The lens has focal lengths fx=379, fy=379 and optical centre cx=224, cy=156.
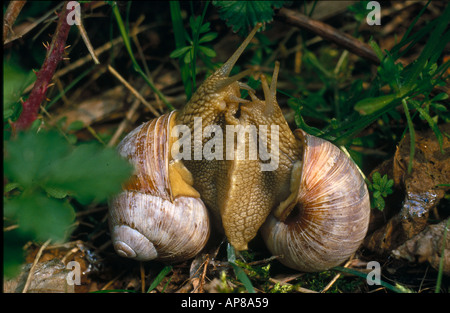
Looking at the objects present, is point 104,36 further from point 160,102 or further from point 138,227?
point 138,227

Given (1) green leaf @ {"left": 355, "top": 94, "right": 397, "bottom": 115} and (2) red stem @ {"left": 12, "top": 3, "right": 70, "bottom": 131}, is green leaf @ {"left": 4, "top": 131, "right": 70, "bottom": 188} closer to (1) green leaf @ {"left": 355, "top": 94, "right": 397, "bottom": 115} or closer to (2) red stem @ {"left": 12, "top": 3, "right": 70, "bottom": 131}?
(2) red stem @ {"left": 12, "top": 3, "right": 70, "bottom": 131}

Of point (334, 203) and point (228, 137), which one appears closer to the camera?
point (334, 203)

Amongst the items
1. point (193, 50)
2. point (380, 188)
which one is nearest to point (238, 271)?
point (380, 188)

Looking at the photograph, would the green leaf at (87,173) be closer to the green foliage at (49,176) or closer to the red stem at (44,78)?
the green foliage at (49,176)

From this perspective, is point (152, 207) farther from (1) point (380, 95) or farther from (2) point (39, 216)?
(1) point (380, 95)

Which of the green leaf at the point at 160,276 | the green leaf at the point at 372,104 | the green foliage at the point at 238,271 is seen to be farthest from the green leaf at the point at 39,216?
the green leaf at the point at 372,104

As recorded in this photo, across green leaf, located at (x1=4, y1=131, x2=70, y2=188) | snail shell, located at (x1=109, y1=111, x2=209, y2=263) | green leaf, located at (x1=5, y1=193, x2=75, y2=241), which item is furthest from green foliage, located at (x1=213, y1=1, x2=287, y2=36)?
green leaf, located at (x1=5, y1=193, x2=75, y2=241)

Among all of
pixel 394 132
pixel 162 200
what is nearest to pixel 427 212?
pixel 394 132
